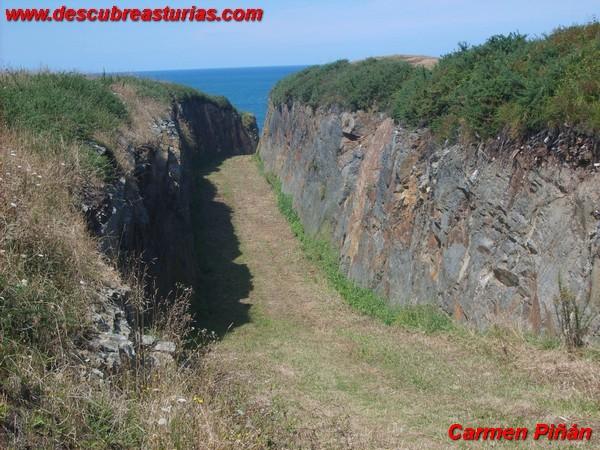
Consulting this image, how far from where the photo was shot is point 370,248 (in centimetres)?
1709

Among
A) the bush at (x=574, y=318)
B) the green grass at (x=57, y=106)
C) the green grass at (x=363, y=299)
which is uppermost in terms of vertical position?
the green grass at (x=57, y=106)

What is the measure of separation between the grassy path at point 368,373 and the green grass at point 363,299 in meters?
0.34

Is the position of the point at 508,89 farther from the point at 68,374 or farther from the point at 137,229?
the point at 68,374

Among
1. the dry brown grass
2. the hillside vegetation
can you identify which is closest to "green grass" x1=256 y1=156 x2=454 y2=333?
the hillside vegetation

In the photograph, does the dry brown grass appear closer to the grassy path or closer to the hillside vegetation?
the grassy path

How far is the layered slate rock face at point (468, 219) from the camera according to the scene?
33.0 feet

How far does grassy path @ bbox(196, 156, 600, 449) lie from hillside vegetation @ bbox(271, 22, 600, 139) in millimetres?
4019

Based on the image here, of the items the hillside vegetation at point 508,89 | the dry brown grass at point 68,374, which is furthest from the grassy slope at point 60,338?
the hillside vegetation at point 508,89

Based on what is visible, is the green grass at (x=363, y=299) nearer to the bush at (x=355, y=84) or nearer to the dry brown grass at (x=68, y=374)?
the bush at (x=355, y=84)

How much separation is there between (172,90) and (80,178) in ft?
98.5

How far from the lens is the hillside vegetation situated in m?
10.6

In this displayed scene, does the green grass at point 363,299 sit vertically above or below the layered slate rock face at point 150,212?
below

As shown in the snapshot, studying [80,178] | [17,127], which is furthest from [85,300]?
[17,127]

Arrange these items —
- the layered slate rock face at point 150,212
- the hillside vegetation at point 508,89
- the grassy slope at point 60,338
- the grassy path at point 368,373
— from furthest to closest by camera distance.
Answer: the hillside vegetation at point 508,89
the layered slate rock face at point 150,212
the grassy path at point 368,373
the grassy slope at point 60,338
